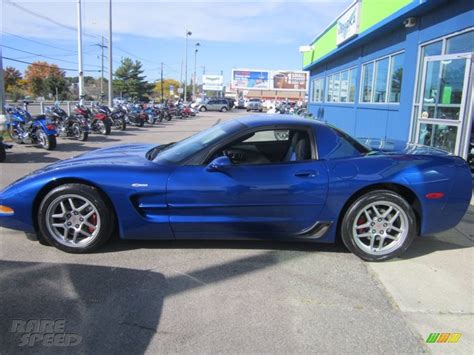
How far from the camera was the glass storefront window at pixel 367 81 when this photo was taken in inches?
535

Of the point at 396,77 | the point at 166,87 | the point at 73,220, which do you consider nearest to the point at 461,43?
the point at 396,77

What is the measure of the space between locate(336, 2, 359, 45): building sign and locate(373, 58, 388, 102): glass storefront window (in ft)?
5.09

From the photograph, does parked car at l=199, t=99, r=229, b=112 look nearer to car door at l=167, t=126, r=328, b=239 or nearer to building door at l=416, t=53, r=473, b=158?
building door at l=416, t=53, r=473, b=158

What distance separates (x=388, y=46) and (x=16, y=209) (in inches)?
432

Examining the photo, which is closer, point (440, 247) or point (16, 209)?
point (16, 209)

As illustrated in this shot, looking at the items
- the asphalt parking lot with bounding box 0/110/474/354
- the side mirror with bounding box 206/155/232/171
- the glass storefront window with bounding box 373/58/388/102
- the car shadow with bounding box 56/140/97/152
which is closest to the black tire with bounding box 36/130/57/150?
the car shadow with bounding box 56/140/97/152

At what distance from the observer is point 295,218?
395cm

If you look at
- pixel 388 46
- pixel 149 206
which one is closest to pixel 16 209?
pixel 149 206

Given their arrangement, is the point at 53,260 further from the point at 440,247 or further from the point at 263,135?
the point at 440,247

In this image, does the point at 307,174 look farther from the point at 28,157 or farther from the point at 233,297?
the point at 28,157

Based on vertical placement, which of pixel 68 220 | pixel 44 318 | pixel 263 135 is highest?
pixel 263 135

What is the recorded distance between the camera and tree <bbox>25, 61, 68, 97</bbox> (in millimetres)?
71938

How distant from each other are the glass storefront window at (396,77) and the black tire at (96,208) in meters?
9.03

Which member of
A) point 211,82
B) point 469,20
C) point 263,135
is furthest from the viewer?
point 211,82
